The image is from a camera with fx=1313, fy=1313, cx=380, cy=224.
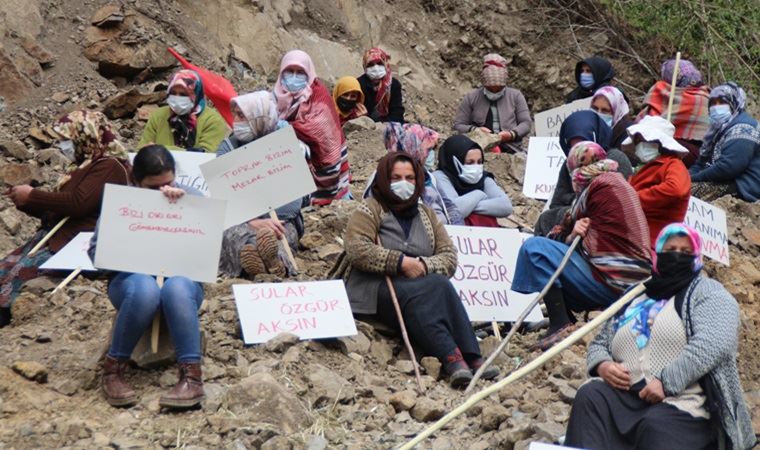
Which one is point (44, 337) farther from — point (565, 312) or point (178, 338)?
point (565, 312)

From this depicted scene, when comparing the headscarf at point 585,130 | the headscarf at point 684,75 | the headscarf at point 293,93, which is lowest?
the headscarf at point 684,75

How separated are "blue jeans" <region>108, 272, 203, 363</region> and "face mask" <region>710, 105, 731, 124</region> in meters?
5.92

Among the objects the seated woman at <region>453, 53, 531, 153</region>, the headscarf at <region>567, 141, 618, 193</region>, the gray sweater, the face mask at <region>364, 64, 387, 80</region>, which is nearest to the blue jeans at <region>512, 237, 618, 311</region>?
the headscarf at <region>567, 141, 618, 193</region>

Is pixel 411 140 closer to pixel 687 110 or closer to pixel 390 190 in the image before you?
pixel 390 190

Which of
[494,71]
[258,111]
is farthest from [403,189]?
[494,71]

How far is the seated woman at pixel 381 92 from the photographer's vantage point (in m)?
12.9

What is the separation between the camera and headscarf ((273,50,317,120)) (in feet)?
34.4

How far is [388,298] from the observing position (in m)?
8.02

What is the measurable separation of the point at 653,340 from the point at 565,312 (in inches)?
83.6

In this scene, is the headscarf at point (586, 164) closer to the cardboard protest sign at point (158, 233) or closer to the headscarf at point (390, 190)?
the headscarf at point (390, 190)

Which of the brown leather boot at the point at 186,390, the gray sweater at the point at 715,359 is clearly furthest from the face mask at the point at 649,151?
the brown leather boot at the point at 186,390

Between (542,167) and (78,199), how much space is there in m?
4.57

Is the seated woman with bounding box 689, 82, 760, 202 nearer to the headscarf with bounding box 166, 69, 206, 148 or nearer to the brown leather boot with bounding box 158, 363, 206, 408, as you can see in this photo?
the headscarf with bounding box 166, 69, 206, 148

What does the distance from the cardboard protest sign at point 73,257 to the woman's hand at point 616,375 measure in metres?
3.79
